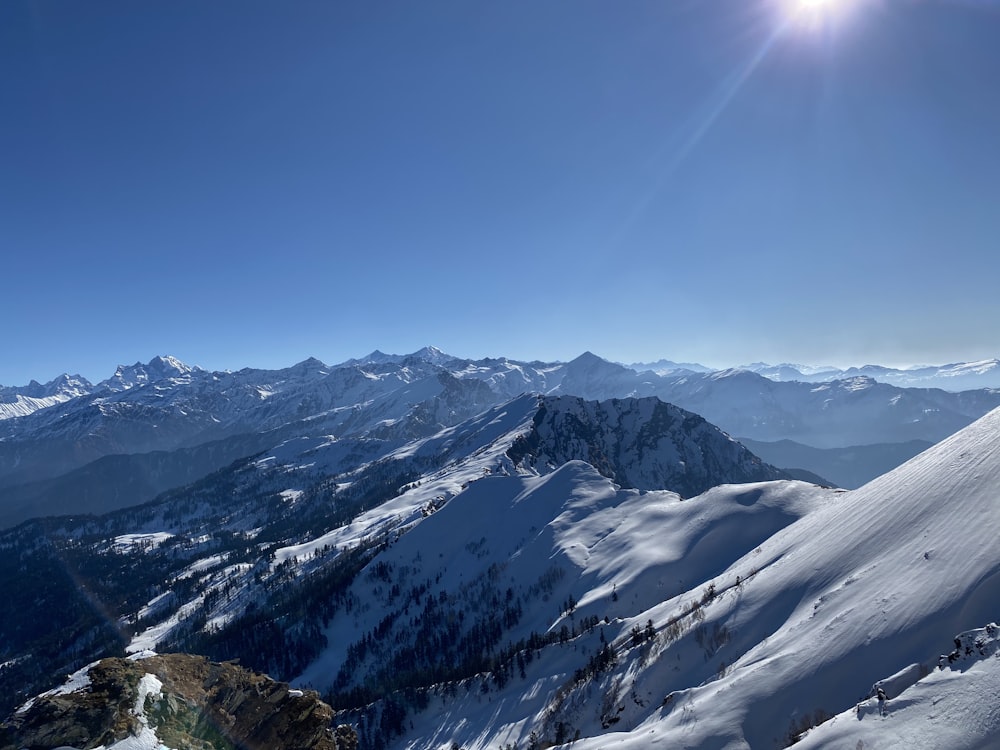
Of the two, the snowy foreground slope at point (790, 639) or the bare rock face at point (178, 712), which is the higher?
the bare rock face at point (178, 712)

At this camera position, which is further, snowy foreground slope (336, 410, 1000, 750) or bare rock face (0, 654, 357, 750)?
snowy foreground slope (336, 410, 1000, 750)

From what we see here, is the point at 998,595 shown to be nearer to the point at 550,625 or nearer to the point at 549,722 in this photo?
the point at 549,722

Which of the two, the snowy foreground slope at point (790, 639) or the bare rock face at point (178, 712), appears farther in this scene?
the snowy foreground slope at point (790, 639)

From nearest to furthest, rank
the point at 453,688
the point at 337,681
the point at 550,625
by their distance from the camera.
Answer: the point at 453,688 < the point at 550,625 < the point at 337,681

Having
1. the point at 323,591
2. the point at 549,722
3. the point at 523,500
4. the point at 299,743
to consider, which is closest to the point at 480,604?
the point at 523,500
